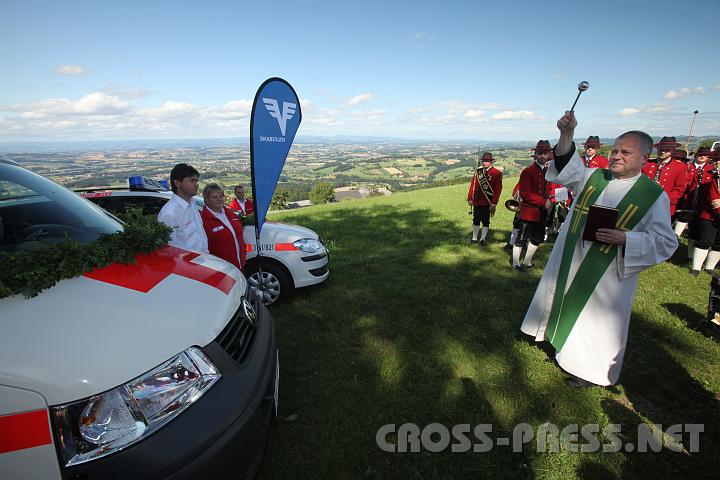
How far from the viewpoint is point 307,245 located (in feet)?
15.5

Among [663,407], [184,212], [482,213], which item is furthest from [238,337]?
[482,213]

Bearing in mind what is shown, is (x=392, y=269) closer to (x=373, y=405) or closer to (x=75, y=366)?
(x=373, y=405)

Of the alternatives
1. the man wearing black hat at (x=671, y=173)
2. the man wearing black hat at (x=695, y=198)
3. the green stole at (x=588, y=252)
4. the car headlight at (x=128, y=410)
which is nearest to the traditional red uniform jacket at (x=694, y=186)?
the man wearing black hat at (x=695, y=198)

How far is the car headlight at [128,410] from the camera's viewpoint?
1398mm

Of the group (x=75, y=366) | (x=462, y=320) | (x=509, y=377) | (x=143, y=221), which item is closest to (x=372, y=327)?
(x=462, y=320)

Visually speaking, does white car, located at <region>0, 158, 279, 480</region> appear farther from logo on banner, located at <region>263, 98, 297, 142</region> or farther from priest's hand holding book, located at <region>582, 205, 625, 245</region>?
priest's hand holding book, located at <region>582, 205, 625, 245</region>

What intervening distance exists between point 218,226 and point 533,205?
508 centimetres

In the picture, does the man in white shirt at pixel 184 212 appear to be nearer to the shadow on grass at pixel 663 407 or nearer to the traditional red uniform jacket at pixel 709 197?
the shadow on grass at pixel 663 407

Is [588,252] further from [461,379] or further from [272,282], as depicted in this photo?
[272,282]

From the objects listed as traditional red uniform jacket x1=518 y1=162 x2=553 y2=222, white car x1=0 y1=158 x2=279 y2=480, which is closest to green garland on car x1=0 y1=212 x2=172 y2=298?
white car x1=0 y1=158 x2=279 y2=480

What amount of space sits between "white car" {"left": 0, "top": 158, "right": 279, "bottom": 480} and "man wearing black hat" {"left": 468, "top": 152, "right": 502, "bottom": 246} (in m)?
6.45

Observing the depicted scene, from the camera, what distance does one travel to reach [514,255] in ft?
20.4

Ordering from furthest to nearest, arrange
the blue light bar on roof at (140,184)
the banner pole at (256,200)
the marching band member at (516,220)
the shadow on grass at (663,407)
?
1. the marching band member at (516,220)
2. the blue light bar on roof at (140,184)
3. the banner pole at (256,200)
4. the shadow on grass at (663,407)

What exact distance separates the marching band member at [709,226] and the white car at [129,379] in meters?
7.36
